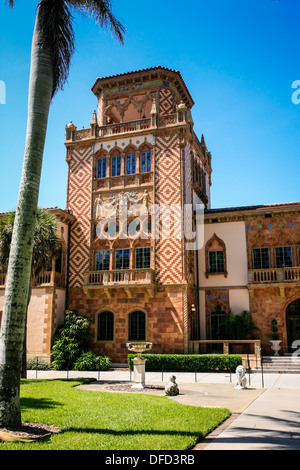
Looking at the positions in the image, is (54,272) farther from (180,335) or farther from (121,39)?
(121,39)

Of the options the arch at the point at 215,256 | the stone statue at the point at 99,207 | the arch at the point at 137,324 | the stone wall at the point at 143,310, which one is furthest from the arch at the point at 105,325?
the arch at the point at 215,256

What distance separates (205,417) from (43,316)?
18358 millimetres

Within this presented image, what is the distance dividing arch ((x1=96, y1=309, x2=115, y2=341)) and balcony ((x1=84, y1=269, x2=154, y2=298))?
1.29 meters

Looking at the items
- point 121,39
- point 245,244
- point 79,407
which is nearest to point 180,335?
point 245,244

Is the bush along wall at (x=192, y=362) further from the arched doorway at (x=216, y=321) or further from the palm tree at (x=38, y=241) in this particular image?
the palm tree at (x=38, y=241)

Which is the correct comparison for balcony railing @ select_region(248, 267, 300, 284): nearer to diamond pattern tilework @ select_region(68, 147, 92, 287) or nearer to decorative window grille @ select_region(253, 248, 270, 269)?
decorative window grille @ select_region(253, 248, 270, 269)

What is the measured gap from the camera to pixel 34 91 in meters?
9.98

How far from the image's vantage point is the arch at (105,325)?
27578 millimetres

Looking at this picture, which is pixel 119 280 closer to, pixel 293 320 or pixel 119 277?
pixel 119 277

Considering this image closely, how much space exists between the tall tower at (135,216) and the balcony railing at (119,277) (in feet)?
0.22

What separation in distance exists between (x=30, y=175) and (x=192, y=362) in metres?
17.4

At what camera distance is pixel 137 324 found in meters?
27.1

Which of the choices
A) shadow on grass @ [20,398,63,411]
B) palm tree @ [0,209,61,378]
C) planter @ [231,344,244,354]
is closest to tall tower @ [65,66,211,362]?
planter @ [231,344,244,354]

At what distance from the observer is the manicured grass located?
25.2 ft
